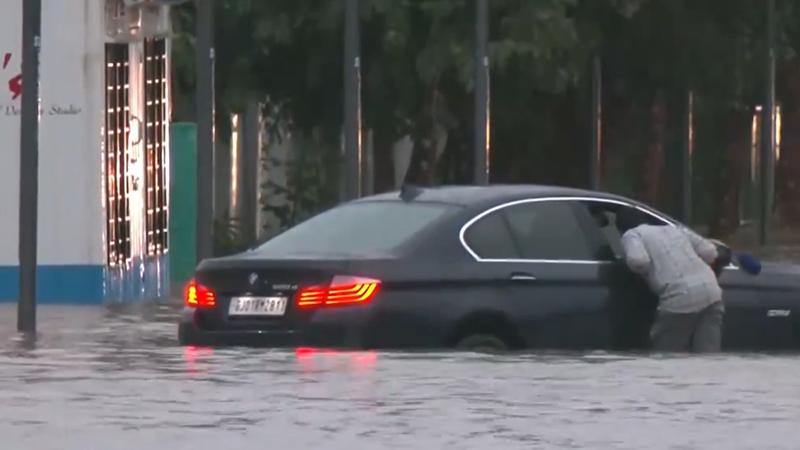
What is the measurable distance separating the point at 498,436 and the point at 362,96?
77.0 feet

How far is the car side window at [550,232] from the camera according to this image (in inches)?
623

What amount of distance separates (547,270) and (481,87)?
13788mm

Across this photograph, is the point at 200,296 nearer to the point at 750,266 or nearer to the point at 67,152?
the point at 750,266

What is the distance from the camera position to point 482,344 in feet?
50.6

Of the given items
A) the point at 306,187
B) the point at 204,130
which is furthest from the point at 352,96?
the point at 306,187

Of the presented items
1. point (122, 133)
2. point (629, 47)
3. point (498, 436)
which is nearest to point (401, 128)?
point (629, 47)

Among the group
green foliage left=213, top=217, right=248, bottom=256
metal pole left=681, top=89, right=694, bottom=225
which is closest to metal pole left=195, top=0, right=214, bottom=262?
green foliage left=213, top=217, right=248, bottom=256

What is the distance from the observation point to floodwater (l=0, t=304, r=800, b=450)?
10.7 metres

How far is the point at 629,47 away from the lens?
3653 cm

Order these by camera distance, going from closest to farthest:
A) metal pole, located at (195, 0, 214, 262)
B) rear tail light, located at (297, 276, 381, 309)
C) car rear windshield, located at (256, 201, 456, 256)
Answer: rear tail light, located at (297, 276, 381, 309)
car rear windshield, located at (256, 201, 456, 256)
metal pole, located at (195, 0, 214, 262)

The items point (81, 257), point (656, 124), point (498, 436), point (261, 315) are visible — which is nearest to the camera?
point (498, 436)

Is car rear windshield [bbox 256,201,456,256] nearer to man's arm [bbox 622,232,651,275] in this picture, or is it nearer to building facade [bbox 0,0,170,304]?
man's arm [bbox 622,232,651,275]

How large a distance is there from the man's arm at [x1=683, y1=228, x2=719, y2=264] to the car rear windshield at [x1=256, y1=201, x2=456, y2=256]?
1.65m

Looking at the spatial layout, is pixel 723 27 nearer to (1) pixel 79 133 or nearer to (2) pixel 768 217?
(2) pixel 768 217
